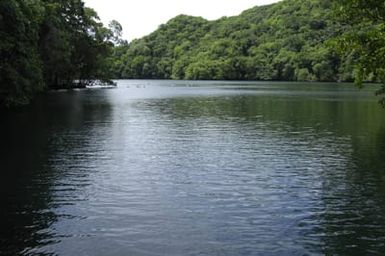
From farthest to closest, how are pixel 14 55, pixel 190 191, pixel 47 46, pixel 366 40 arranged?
1. pixel 47 46
2. pixel 14 55
3. pixel 366 40
4. pixel 190 191

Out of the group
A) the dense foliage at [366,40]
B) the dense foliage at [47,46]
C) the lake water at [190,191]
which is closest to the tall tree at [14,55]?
the dense foliage at [47,46]

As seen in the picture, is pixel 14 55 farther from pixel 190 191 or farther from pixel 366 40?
pixel 366 40

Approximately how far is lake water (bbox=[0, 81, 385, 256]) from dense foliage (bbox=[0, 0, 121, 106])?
9464 mm

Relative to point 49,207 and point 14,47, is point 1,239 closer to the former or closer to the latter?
point 49,207

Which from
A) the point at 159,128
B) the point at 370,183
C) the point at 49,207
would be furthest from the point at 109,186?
the point at 159,128

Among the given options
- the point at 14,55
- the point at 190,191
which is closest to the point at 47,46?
the point at 14,55

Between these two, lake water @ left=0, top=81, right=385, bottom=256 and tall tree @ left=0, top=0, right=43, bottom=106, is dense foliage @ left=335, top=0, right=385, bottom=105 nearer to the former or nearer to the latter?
lake water @ left=0, top=81, right=385, bottom=256

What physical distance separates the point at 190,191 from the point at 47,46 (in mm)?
75161

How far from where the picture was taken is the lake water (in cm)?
1662

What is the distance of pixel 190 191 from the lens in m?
23.3

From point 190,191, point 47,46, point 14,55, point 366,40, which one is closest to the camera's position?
point 190,191

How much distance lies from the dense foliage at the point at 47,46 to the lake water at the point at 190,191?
946cm

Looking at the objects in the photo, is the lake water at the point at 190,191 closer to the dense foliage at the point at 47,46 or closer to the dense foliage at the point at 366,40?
the dense foliage at the point at 366,40

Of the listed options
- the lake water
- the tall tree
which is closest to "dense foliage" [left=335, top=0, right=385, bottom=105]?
the lake water
